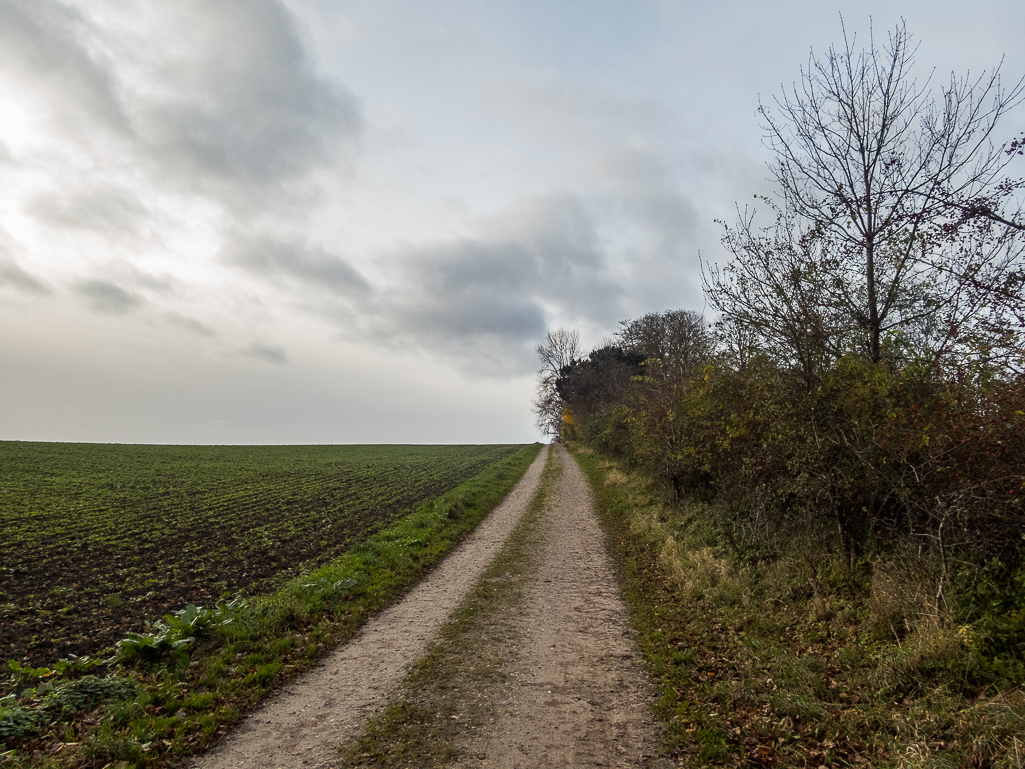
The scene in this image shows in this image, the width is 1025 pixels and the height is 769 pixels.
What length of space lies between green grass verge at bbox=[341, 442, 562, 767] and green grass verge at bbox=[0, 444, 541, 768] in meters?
1.74

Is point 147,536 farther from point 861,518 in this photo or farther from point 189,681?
point 861,518

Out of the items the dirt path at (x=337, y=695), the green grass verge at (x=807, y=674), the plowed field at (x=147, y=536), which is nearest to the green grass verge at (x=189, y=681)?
the dirt path at (x=337, y=695)

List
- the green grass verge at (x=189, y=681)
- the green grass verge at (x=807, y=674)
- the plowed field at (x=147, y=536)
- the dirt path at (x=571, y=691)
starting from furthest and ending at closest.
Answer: the plowed field at (x=147, y=536) → the green grass verge at (x=189, y=681) → the dirt path at (x=571, y=691) → the green grass verge at (x=807, y=674)

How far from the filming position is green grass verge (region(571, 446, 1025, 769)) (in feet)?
15.8

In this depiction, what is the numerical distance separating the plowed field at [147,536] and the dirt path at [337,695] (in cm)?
400

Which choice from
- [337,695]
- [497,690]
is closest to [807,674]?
[497,690]

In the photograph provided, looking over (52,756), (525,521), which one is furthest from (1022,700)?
(525,521)

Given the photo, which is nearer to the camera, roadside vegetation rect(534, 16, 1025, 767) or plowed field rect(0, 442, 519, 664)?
roadside vegetation rect(534, 16, 1025, 767)

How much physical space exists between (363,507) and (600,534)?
11.2m

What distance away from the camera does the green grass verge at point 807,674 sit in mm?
4812

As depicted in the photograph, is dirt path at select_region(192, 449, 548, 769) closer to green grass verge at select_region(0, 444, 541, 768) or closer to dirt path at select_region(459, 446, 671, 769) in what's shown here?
green grass verge at select_region(0, 444, 541, 768)

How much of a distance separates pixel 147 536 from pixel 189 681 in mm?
12245

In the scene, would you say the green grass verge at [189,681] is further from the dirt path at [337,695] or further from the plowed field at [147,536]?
the plowed field at [147,536]

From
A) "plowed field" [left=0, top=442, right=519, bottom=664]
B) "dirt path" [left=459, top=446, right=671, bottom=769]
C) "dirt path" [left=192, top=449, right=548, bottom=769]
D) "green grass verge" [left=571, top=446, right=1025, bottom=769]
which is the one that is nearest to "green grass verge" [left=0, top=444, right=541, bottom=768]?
"dirt path" [left=192, top=449, right=548, bottom=769]
